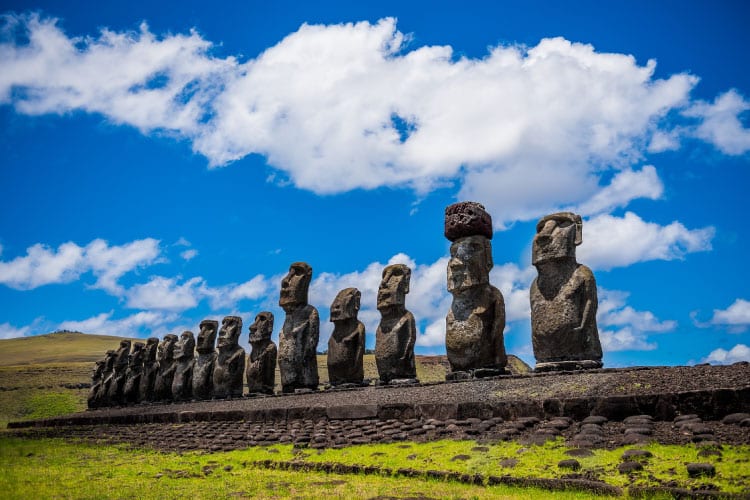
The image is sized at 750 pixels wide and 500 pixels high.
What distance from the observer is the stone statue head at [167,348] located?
2641 cm

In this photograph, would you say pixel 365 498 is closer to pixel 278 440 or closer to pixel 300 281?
pixel 278 440

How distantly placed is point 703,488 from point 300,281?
50.7 feet

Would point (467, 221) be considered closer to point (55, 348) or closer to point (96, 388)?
point (96, 388)

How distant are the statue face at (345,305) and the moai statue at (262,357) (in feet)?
12.0

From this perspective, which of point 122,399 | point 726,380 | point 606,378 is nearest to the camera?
point 726,380

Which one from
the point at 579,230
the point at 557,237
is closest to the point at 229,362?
the point at 557,237

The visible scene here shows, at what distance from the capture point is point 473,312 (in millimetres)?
14672

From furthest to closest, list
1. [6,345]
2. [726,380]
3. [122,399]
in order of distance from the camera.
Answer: [6,345]
[122,399]
[726,380]

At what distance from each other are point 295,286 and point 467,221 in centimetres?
705

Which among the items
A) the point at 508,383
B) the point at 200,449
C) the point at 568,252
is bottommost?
the point at 200,449

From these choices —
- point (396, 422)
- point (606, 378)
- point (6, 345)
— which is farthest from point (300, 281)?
point (6, 345)

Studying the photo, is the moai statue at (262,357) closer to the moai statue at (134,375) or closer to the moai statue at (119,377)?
the moai statue at (134,375)

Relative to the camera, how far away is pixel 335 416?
1225 centimetres

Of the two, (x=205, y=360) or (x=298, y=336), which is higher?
(x=298, y=336)
